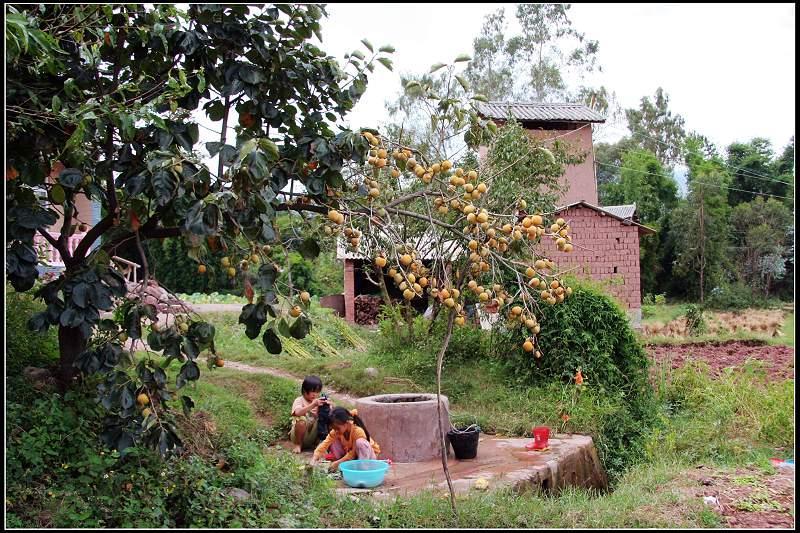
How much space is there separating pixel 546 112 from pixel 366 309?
6749 millimetres

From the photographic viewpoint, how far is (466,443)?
6551 millimetres

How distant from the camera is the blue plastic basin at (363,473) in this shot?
5.44 meters

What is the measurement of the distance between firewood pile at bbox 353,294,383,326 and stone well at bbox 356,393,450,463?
12754 millimetres

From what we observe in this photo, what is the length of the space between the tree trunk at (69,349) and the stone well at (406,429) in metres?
2.73

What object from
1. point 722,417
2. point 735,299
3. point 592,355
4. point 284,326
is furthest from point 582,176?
point 284,326

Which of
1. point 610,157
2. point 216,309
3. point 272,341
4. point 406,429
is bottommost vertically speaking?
point 406,429

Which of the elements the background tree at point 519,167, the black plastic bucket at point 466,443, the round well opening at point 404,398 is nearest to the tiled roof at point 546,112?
the background tree at point 519,167

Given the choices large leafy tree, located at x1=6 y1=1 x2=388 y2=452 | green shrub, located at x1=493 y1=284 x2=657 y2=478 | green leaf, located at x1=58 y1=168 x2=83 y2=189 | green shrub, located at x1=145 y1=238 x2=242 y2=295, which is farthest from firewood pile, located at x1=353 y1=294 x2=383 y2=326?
green leaf, located at x1=58 y1=168 x2=83 y2=189

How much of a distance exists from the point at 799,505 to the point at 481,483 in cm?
203

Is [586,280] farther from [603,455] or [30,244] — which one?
[30,244]

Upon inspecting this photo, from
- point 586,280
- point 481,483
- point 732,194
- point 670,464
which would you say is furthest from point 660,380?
point 732,194

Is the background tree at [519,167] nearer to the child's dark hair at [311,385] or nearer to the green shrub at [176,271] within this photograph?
the child's dark hair at [311,385]

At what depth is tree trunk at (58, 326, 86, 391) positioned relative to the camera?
508cm

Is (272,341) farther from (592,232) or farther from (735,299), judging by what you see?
(735,299)
